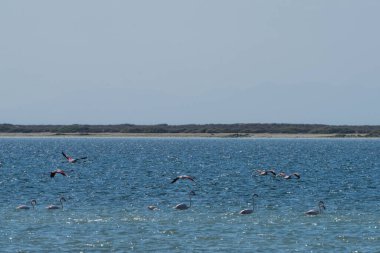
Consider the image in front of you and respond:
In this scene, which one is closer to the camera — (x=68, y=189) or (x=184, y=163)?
(x=68, y=189)

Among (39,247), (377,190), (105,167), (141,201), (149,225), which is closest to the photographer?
(39,247)

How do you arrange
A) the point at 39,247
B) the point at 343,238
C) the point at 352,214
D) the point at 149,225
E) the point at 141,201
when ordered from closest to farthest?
the point at 39,247 < the point at 343,238 < the point at 149,225 < the point at 352,214 < the point at 141,201

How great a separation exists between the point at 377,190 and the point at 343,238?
2010 cm

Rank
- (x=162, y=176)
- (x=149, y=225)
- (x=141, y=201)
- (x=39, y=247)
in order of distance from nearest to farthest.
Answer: (x=39, y=247)
(x=149, y=225)
(x=141, y=201)
(x=162, y=176)

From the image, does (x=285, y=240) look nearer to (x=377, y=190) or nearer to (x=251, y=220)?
→ (x=251, y=220)

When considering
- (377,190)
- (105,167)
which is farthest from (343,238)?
(105,167)

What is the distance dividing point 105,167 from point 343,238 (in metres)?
48.1

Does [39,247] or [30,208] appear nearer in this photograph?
[39,247]

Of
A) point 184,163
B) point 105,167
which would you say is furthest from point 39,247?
point 184,163

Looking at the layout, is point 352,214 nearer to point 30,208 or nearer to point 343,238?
point 343,238

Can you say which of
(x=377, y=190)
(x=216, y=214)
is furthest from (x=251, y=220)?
(x=377, y=190)

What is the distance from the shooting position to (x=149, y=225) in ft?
117

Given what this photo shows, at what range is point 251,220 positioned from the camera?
37.2 m

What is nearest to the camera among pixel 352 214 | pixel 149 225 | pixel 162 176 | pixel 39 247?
pixel 39 247
